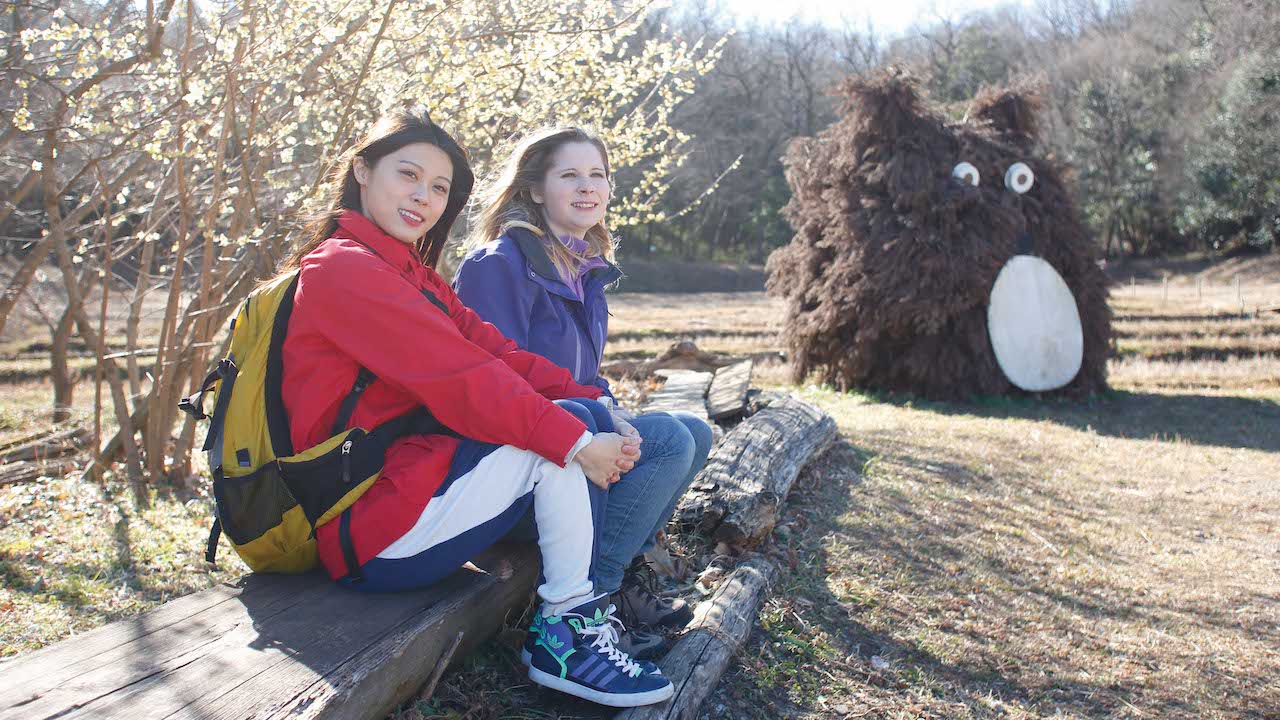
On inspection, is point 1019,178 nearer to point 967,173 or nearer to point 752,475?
point 967,173

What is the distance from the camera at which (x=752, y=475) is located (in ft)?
12.8

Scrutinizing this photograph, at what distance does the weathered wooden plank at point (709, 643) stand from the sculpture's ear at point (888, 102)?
667cm

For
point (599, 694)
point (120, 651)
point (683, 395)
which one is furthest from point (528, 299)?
point (683, 395)

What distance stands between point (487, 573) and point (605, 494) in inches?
15.5

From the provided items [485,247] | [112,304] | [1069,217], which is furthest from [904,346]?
[112,304]

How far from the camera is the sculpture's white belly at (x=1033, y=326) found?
8766 millimetres

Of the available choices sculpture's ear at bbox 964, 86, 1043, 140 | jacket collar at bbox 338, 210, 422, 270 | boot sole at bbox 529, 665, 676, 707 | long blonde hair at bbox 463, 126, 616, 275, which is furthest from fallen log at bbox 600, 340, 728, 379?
boot sole at bbox 529, 665, 676, 707

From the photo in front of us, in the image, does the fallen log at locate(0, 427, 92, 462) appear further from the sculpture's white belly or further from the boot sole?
the sculpture's white belly

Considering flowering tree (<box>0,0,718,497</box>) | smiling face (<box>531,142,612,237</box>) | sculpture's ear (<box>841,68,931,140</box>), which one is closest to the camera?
smiling face (<box>531,142,612,237</box>)

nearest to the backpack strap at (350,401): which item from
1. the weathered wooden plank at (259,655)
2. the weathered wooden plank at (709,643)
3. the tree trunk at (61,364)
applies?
the weathered wooden plank at (259,655)

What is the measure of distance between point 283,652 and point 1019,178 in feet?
27.8

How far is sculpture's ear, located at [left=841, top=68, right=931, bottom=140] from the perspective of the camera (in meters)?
8.88

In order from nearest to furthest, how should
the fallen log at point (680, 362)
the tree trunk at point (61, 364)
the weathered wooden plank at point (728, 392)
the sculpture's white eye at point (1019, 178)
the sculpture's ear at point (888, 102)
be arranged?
the tree trunk at point (61, 364) → the weathered wooden plank at point (728, 392) → the fallen log at point (680, 362) → the sculpture's white eye at point (1019, 178) → the sculpture's ear at point (888, 102)

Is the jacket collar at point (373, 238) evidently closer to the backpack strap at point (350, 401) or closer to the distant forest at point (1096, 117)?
the backpack strap at point (350, 401)
